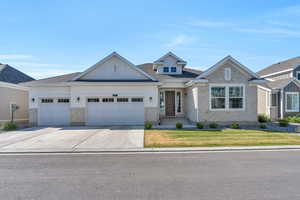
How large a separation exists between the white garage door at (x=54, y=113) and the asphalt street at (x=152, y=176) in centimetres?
832

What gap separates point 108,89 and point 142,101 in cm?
314

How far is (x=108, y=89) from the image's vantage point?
14578 millimetres

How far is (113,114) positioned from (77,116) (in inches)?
121

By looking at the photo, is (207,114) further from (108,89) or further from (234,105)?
(108,89)

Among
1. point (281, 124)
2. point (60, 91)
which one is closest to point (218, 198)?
point (281, 124)

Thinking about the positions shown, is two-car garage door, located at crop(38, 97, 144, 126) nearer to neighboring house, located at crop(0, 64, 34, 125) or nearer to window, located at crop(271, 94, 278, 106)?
neighboring house, located at crop(0, 64, 34, 125)

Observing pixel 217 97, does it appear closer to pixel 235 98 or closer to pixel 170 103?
pixel 235 98

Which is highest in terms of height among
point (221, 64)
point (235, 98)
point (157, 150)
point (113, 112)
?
point (221, 64)

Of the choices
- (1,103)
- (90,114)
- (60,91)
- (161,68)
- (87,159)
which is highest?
(161,68)

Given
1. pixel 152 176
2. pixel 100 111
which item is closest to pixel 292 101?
pixel 100 111

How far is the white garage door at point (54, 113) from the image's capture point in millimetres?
14766

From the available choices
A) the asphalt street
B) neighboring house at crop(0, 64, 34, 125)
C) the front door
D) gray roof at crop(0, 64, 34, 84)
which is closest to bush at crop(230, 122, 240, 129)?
the front door

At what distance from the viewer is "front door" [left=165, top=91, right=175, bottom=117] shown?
55.3 feet

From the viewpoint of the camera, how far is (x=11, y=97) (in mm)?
16203
